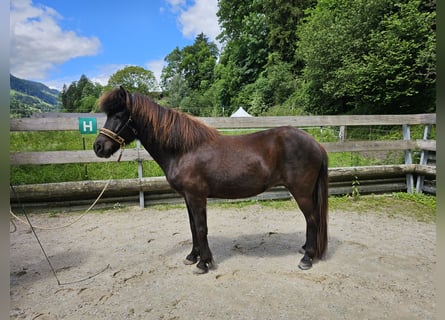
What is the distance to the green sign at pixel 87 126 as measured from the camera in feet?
13.5

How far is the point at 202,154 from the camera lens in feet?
8.95

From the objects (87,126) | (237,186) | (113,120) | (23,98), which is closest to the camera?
(23,98)

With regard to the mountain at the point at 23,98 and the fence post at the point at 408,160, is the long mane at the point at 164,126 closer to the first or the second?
the mountain at the point at 23,98

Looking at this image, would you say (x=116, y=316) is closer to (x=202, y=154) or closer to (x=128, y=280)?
(x=128, y=280)

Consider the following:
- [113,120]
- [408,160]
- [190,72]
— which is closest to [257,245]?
[113,120]

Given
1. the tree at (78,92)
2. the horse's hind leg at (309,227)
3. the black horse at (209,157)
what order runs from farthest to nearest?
the tree at (78,92)
the horse's hind leg at (309,227)
the black horse at (209,157)

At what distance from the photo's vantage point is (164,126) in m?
2.71

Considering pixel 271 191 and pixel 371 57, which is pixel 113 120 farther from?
pixel 371 57

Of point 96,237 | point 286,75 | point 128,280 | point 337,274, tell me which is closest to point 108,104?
point 128,280

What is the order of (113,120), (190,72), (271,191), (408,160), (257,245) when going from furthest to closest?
(190,72) → (408,160) → (271,191) → (257,245) → (113,120)

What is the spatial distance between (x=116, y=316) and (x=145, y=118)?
173cm

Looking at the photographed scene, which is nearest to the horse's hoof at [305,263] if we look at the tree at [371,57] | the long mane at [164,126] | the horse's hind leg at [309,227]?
→ the horse's hind leg at [309,227]

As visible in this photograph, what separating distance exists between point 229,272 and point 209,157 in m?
1.17

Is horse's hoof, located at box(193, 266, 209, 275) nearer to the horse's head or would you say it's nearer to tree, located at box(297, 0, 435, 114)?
the horse's head
